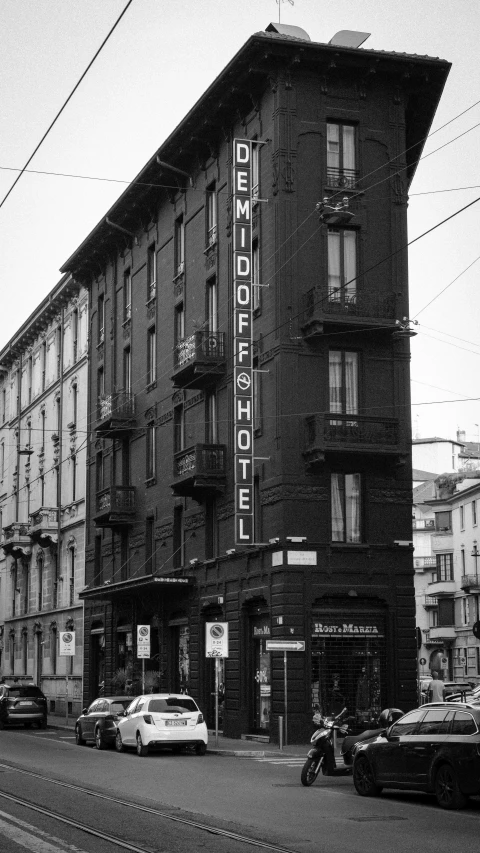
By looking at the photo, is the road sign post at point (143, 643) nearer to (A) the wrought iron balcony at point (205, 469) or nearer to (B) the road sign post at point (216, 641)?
(A) the wrought iron balcony at point (205, 469)

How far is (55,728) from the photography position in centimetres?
4484

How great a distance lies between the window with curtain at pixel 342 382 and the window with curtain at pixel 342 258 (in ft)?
5.86

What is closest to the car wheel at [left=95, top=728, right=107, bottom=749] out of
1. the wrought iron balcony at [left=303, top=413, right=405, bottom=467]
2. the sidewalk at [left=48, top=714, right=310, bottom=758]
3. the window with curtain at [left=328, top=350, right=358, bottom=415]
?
the sidewalk at [left=48, top=714, right=310, bottom=758]

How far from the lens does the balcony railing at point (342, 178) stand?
3528cm

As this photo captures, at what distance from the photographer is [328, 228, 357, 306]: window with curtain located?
34.8m

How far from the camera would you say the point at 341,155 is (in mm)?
35594

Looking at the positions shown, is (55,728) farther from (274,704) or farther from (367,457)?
(367,457)

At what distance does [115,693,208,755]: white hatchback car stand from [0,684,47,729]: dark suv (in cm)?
1547

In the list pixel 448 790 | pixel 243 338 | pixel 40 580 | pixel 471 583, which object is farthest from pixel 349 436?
pixel 471 583

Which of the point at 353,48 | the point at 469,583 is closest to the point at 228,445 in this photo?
the point at 353,48

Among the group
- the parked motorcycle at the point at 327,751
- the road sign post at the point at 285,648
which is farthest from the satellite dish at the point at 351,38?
the parked motorcycle at the point at 327,751

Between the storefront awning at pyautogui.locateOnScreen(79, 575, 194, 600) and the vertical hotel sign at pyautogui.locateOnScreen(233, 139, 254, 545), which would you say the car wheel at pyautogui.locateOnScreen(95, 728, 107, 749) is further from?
the storefront awning at pyautogui.locateOnScreen(79, 575, 194, 600)

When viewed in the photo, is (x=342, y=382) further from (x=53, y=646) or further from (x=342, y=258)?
(x=53, y=646)

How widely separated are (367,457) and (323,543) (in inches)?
102
